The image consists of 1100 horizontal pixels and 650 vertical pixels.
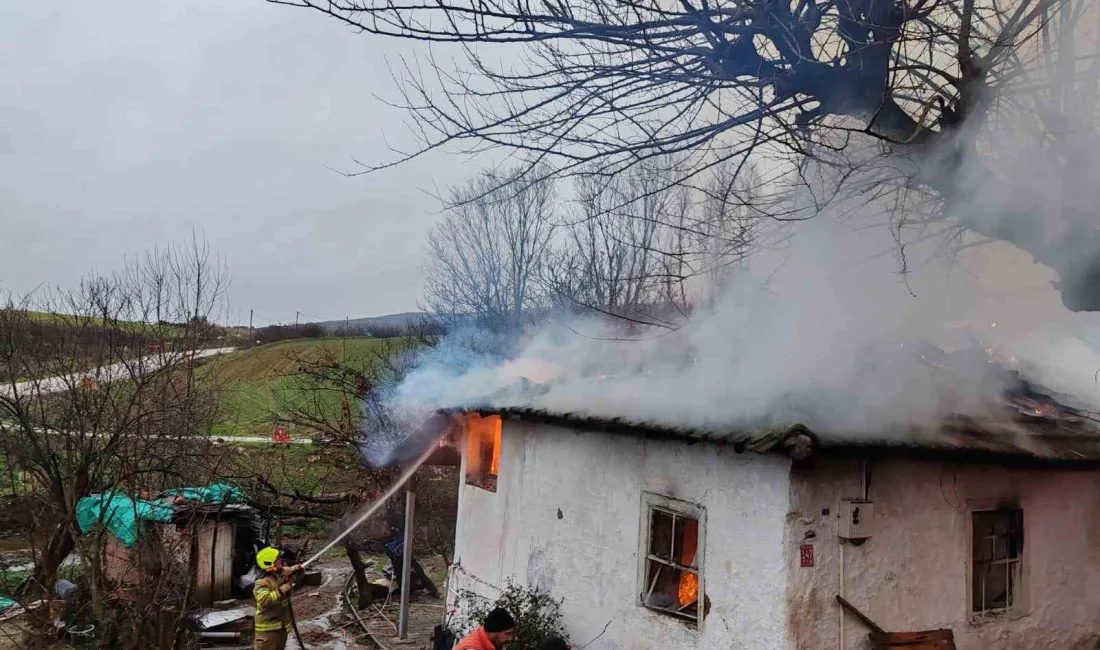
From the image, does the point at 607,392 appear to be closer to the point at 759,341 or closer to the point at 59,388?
the point at 759,341

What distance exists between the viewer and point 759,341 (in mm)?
9406

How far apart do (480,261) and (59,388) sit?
49.7 ft

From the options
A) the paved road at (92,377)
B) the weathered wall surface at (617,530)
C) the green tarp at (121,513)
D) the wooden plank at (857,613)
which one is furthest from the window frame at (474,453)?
the paved road at (92,377)

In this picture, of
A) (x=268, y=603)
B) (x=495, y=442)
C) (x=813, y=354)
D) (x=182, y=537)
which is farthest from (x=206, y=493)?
(x=813, y=354)

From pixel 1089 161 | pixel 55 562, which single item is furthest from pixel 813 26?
pixel 55 562

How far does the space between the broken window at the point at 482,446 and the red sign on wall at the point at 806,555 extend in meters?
5.62

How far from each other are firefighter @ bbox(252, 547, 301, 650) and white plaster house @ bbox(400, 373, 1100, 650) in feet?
9.79

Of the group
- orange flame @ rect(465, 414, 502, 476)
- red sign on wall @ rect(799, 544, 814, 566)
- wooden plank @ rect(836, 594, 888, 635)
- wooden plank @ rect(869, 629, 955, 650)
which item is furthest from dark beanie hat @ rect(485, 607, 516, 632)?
orange flame @ rect(465, 414, 502, 476)

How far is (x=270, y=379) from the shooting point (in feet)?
108

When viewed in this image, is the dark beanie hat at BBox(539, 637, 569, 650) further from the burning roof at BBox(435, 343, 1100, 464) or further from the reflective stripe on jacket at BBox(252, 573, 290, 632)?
the reflective stripe on jacket at BBox(252, 573, 290, 632)

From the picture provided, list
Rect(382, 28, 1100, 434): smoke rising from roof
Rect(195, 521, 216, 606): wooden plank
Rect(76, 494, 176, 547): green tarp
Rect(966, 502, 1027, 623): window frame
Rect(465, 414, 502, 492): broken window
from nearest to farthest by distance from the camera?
Rect(382, 28, 1100, 434): smoke rising from roof, Rect(966, 502, 1027, 623): window frame, Rect(465, 414, 502, 492): broken window, Rect(76, 494, 176, 547): green tarp, Rect(195, 521, 216, 606): wooden plank

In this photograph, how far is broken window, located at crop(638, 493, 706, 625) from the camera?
7594mm

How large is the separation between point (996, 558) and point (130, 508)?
13.6 metres

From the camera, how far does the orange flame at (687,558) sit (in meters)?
7.72
